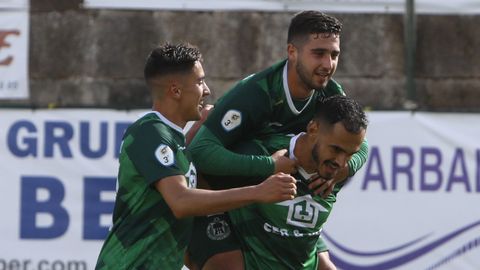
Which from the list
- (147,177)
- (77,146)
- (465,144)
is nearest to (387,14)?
(465,144)

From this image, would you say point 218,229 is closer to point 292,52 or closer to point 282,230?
point 282,230

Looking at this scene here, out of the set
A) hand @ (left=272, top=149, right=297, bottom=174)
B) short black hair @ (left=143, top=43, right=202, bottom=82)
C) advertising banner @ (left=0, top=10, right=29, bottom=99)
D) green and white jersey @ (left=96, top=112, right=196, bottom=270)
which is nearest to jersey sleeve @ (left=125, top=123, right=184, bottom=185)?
green and white jersey @ (left=96, top=112, right=196, bottom=270)

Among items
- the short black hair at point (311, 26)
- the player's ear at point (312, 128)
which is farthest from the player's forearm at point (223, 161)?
the short black hair at point (311, 26)

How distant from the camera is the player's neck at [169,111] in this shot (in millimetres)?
5445

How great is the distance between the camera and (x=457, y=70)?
32.5ft

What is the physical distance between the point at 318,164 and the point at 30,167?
3827 mm

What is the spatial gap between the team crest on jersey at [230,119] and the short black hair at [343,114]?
0.35 m

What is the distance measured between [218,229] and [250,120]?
2.18 feet

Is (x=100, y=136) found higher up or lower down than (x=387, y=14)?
lower down

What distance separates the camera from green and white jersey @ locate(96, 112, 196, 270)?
208 inches

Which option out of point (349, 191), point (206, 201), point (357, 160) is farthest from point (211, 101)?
point (206, 201)

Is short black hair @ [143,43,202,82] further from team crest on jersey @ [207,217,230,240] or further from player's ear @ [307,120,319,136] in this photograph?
team crest on jersey @ [207,217,230,240]

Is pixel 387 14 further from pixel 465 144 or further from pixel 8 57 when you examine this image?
pixel 8 57

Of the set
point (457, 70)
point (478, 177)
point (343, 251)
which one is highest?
point (457, 70)
